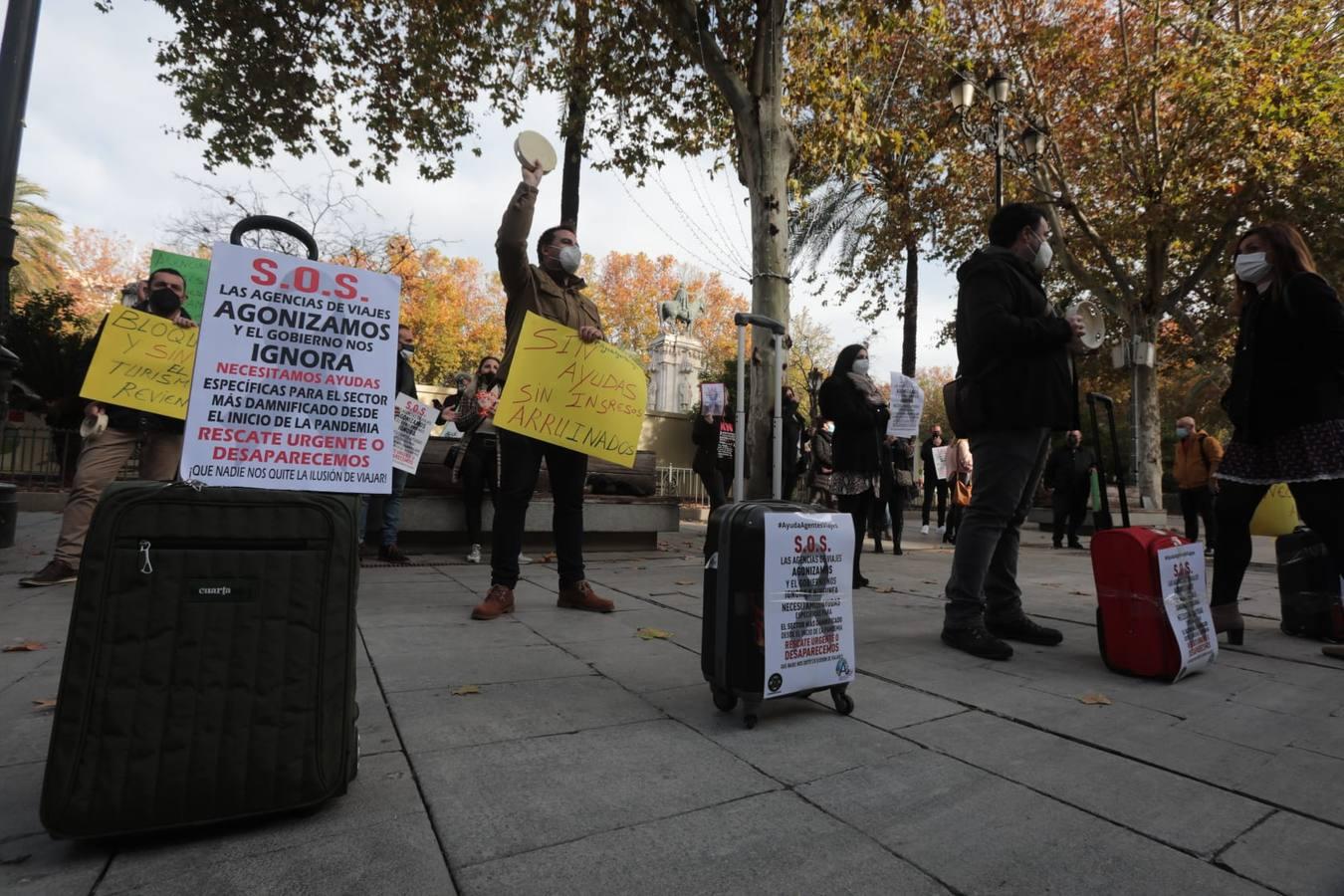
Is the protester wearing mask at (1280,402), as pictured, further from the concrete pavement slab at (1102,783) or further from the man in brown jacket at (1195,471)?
the man in brown jacket at (1195,471)

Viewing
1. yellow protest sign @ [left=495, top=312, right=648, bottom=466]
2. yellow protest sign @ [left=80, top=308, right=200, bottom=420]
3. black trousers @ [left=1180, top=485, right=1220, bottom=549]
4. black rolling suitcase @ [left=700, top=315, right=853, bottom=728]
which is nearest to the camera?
black rolling suitcase @ [left=700, top=315, right=853, bottom=728]

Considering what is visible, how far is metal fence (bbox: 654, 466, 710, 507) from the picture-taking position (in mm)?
17891

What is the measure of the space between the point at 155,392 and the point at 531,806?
12.9 feet

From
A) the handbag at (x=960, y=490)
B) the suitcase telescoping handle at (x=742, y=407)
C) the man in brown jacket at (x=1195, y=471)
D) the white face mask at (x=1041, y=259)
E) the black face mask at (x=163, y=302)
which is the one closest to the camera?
the suitcase telescoping handle at (x=742, y=407)

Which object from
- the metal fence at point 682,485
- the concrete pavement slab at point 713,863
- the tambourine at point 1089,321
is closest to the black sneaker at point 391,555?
the concrete pavement slab at point 713,863

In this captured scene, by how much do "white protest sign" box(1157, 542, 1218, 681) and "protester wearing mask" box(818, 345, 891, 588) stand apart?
2477mm

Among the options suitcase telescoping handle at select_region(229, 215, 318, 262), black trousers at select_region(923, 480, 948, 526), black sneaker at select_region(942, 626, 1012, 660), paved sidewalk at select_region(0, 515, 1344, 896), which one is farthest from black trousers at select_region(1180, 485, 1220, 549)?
suitcase telescoping handle at select_region(229, 215, 318, 262)

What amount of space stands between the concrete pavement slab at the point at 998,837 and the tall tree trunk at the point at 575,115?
11.1 metres

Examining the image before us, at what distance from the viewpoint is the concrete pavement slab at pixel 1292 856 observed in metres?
1.42

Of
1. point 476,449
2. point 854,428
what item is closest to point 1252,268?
point 854,428

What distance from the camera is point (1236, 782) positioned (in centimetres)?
190

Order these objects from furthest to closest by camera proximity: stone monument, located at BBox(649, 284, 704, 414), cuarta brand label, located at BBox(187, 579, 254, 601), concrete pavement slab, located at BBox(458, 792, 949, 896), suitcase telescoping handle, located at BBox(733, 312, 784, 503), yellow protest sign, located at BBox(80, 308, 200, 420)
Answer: stone monument, located at BBox(649, 284, 704, 414)
yellow protest sign, located at BBox(80, 308, 200, 420)
suitcase telescoping handle, located at BBox(733, 312, 784, 503)
cuarta brand label, located at BBox(187, 579, 254, 601)
concrete pavement slab, located at BBox(458, 792, 949, 896)

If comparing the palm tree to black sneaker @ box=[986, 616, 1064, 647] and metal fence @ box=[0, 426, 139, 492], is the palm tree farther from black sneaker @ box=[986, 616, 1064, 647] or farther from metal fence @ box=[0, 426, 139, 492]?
black sneaker @ box=[986, 616, 1064, 647]

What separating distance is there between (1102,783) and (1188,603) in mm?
1576
